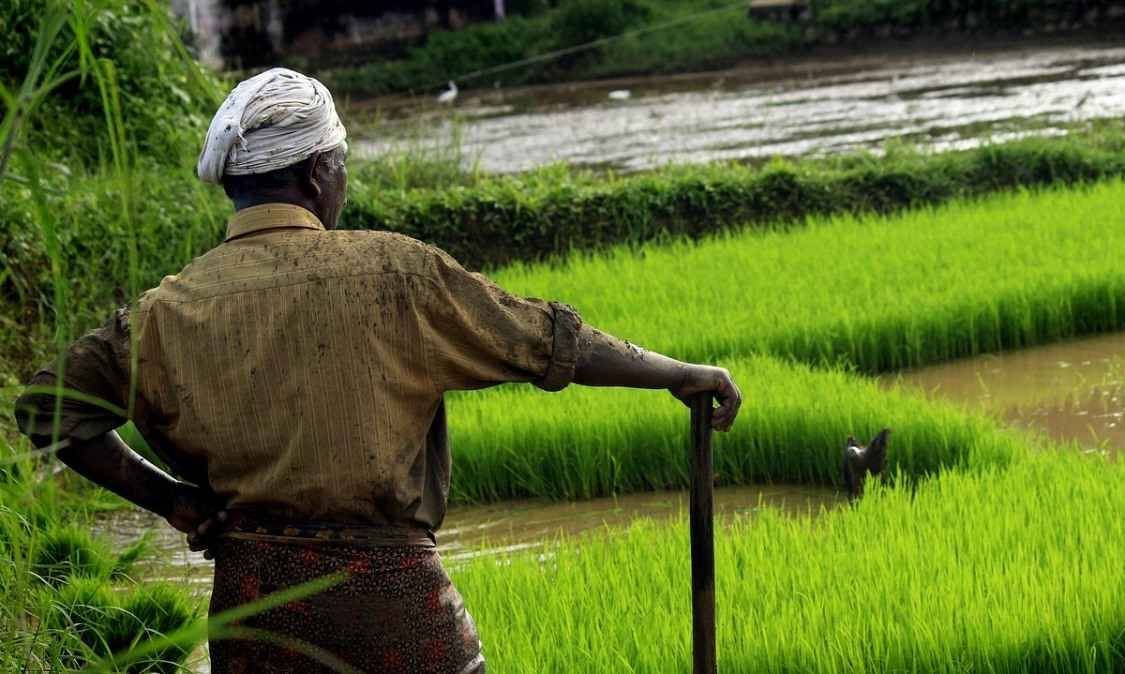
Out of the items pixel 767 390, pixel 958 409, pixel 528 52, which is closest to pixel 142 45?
pixel 767 390

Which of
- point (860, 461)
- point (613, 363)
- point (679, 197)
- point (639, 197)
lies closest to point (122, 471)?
point (613, 363)

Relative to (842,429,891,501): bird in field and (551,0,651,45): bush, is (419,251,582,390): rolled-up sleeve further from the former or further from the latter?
(551,0,651,45): bush

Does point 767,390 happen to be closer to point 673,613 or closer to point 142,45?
point 673,613

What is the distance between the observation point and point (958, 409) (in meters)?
5.54

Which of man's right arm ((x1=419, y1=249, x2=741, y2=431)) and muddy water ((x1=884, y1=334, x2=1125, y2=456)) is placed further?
muddy water ((x1=884, y1=334, x2=1125, y2=456))

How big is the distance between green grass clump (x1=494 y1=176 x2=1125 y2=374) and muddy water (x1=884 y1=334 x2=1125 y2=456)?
115 millimetres

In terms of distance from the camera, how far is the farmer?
222 centimetres

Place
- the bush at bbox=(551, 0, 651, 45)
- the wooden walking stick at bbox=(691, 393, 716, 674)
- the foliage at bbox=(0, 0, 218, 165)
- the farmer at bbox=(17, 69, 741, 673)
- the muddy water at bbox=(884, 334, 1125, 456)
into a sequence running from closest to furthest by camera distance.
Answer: the farmer at bbox=(17, 69, 741, 673)
the wooden walking stick at bbox=(691, 393, 716, 674)
the muddy water at bbox=(884, 334, 1125, 456)
the foliage at bbox=(0, 0, 218, 165)
the bush at bbox=(551, 0, 651, 45)

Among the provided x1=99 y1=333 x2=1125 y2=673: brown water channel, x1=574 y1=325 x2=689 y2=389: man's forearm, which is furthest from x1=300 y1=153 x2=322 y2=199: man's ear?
x1=99 y1=333 x2=1125 y2=673: brown water channel

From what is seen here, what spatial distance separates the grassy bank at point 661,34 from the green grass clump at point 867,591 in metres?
17.9

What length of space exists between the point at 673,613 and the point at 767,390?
2.19 metres

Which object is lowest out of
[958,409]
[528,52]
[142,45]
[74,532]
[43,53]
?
[528,52]

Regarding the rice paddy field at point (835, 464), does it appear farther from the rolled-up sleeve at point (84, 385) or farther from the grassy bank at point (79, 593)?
the rolled-up sleeve at point (84, 385)

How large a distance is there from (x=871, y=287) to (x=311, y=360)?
506 cm
